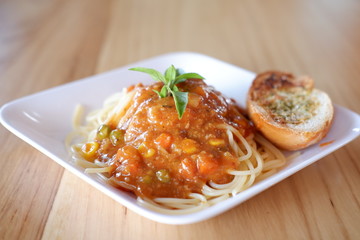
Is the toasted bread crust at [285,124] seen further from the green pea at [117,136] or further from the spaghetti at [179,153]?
the green pea at [117,136]

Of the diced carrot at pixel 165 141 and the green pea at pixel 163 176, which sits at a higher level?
the diced carrot at pixel 165 141

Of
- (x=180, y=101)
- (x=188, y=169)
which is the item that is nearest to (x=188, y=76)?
(x=180, y=101)

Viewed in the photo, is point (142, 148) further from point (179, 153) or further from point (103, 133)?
point (103, 133)

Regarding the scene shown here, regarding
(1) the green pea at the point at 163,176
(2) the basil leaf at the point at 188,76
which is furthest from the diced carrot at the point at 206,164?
(2) the basil leaf at the point at 188,76

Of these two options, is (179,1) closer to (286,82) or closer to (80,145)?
(286,82)

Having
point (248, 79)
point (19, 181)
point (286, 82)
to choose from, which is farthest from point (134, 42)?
point (19, 181)

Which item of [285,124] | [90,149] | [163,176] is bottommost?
[90,149]

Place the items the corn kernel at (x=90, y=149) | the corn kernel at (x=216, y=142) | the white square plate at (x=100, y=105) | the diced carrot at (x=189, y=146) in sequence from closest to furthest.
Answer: the white square plate at (x=100, y=105)
the diced carrot at (x=189, y=146)
the corn kernel at (x=216, y=142)
the corn kernel at (x=90, y=149)
